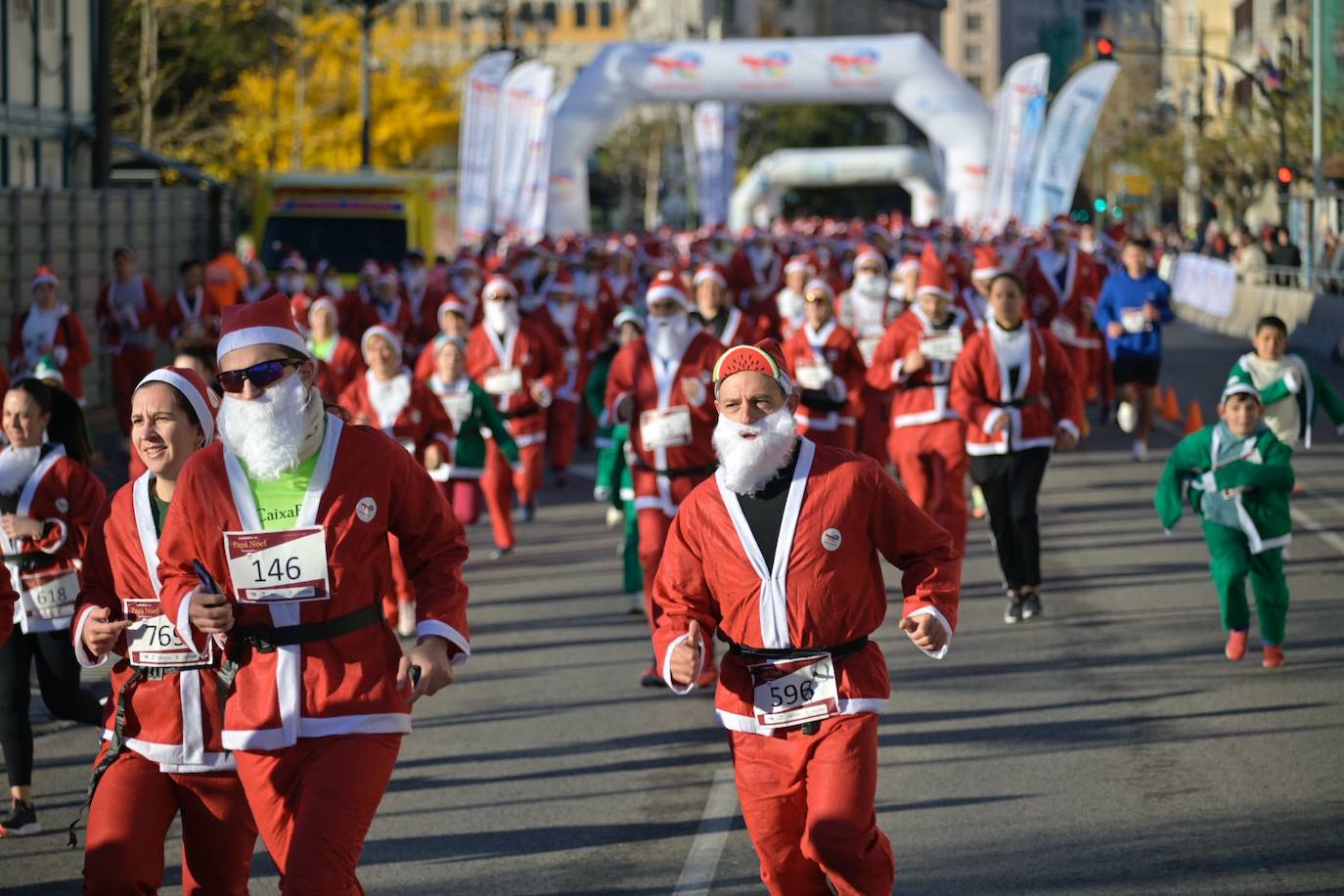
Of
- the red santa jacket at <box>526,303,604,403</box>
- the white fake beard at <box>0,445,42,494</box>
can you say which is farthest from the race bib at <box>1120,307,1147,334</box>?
the white fake beard at <box>0,445,42,494</box>

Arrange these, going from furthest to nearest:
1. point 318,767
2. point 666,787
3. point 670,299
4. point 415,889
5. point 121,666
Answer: point 670,299 < point 666,787 < point 415,889 < point 121,666 < point 318,767

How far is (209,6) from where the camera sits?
37.0 meters

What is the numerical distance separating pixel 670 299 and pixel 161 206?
18.8 m

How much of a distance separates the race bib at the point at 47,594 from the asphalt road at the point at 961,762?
0.76 metres

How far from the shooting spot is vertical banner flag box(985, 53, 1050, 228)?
37.7 metres

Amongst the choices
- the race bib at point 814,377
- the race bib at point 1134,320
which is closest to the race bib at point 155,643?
the race bib at point 814,377

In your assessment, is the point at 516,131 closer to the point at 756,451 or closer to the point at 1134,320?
the point at 1134,320

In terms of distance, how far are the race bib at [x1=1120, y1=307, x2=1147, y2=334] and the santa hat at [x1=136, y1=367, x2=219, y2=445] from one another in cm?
1470

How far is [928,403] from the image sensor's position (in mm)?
13516

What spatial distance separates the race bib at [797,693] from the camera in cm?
591

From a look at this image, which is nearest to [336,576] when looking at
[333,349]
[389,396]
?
[389,396]

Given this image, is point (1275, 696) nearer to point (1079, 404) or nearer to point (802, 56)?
point (1079, 404)

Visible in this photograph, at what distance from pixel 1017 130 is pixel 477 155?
9.05m

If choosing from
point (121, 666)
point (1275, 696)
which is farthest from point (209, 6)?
point (121, 666)
